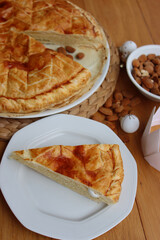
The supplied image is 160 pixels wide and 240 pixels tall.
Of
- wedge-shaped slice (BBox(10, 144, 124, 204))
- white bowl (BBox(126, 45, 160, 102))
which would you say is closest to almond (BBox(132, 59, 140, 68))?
white bowl (BBox(126, 45, 160, 102))

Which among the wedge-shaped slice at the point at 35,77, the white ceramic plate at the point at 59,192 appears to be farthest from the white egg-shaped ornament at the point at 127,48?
the white ceramic plate at the point at 59,192

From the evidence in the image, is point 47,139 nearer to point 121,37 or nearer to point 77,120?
point 77,120

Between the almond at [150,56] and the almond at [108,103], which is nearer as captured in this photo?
the almond at [108,103]

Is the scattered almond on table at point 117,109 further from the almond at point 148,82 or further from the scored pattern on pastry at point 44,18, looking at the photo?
the scored pattern on pastry at point 44,18

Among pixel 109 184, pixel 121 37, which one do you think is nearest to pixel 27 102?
pixel 109 184

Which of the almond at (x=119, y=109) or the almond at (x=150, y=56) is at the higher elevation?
Result: the almond at (x=150, y=56)

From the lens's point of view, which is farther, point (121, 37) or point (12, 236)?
point (121, 37)
